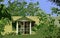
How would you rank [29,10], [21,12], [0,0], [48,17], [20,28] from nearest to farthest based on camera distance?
[0,0], [48,17], [20,28], [21,12], [29,10]

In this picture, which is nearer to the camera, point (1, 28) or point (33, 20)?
point (1, 28)

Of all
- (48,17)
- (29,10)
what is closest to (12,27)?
(48,17)

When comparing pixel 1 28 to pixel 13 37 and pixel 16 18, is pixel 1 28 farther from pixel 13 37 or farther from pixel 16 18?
pixel 16 18

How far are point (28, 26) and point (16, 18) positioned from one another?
2240 millimetres

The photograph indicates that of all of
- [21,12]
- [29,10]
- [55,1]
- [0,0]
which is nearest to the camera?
[55,1]

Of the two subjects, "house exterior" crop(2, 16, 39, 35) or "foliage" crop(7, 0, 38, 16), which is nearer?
"house exterior" crop(2, 16, 39, 35)

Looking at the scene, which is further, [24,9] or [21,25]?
[24,9]

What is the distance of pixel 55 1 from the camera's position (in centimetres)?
1029

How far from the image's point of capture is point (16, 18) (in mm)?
39312

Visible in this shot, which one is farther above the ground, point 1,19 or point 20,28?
point 1,19

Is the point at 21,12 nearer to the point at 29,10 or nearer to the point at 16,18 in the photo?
the point at 29,10

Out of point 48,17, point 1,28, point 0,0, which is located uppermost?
point 0,0

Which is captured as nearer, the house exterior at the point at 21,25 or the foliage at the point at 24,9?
the house exterior at the point at 21,25

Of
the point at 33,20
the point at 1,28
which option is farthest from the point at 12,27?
the point at 1,28
